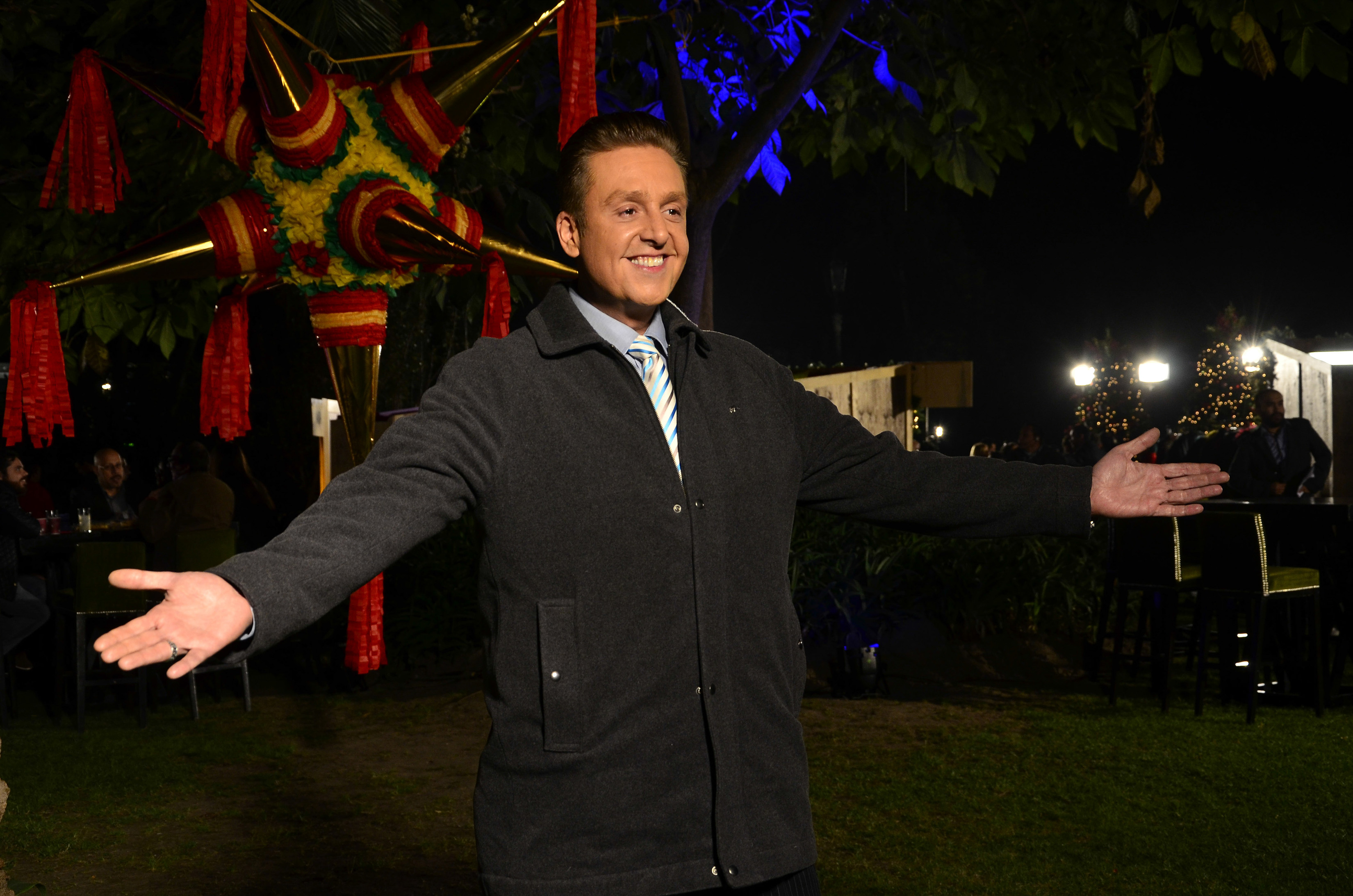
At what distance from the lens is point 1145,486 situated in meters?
2.39

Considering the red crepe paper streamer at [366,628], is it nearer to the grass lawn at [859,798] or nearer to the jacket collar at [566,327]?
the jacket collar at [566,327]

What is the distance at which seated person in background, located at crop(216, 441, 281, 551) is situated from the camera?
9.79m

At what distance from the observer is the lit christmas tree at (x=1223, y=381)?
32844mm

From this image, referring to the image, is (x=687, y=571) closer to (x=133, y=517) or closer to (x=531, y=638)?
(x=531, y=638)

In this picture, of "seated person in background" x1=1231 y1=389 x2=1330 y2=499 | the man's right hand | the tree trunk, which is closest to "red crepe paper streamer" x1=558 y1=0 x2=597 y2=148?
the man's right hand

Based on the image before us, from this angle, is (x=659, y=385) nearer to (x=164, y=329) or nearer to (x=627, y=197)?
(x=627, y=197)

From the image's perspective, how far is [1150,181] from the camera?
7223 millimetres

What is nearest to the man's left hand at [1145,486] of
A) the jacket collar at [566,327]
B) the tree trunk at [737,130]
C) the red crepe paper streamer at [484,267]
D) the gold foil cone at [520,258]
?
the jacket collar at [566,327]

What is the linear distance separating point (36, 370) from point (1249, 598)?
665 centimetres

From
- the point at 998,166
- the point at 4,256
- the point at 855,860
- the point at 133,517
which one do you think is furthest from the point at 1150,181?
the point at 133,517

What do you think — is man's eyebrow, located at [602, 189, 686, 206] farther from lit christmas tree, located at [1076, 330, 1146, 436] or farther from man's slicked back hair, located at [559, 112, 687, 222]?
lit christmas tree, located at [1076, 330, 1146, 436]

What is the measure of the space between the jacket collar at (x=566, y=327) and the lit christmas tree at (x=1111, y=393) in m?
38.1

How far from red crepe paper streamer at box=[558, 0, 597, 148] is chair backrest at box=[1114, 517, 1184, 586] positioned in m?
5.20

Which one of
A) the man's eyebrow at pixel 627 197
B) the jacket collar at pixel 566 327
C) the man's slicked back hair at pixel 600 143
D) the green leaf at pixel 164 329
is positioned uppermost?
the green leaf at pixel 164 329
